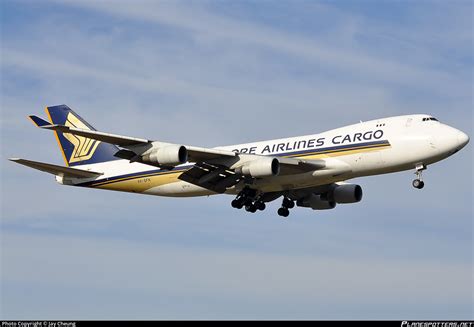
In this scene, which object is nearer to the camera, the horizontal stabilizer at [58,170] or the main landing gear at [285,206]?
the horizontal stabilizer at [58,170]

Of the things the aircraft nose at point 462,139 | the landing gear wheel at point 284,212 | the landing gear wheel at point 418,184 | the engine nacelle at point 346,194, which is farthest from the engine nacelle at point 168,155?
the aircraft nose at point 462,139

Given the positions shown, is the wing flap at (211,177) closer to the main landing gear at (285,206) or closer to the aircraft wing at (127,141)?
the aircraft wing at (127,141)

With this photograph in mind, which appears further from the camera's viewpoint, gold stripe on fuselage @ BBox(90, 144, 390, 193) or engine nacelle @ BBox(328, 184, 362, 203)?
engine nacelle @ BBox(328, 184, 362, 203)

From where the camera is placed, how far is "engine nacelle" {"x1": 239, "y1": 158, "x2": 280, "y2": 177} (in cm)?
4672

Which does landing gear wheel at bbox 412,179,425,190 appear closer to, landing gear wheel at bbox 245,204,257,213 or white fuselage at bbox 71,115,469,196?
white fuselage at bbox 71,115,469,196

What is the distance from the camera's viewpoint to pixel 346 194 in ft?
176

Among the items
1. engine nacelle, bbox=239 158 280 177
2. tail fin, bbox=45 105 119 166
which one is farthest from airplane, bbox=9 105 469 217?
tail fin, bbox=45 105 119 166

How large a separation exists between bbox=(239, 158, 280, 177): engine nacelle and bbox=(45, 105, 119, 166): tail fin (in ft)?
38.9

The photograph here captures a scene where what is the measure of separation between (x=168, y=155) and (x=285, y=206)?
10.3 m

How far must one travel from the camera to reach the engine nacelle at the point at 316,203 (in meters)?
54.2

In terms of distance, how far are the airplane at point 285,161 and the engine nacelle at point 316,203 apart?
6 centimetres

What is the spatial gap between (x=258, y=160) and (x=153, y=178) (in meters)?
8.17

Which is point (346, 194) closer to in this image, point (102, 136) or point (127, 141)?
point (127, 141)

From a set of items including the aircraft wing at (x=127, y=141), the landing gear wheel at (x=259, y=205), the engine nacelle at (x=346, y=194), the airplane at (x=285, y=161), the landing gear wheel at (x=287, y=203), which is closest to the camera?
the aircraft wing at (x=127, y=141)
